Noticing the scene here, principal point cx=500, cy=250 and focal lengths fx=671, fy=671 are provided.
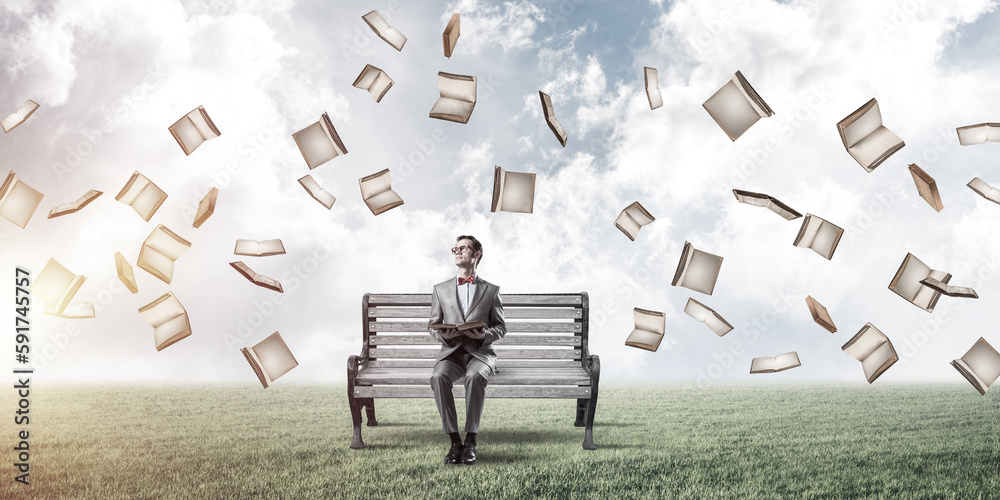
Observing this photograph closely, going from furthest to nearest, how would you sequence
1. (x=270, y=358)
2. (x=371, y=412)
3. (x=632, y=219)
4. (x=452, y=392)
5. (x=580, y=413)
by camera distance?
A: 1. (x=371, y=412)
2. (x=580, y=413)
3. (x=632, y=219)
4. (x=270, y=358)
5. (x=452, y=392)

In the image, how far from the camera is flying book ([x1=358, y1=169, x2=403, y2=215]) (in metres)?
5.27

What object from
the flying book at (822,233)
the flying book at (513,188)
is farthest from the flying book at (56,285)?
the flying book at (822,233)

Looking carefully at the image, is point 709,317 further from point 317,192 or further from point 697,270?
Answer: point 317,192

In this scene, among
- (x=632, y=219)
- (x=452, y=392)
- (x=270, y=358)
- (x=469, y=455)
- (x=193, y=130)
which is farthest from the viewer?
(x=632, y=219)

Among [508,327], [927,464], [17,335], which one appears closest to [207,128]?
[17,335]

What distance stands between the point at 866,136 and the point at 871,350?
1606mm

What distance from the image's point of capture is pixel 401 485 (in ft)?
12.7

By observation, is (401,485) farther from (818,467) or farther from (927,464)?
(927,464)

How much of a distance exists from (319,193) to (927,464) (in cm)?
484

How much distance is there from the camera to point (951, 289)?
5.10 meters

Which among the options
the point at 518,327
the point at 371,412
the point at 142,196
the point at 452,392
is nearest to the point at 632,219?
the point at 518,327

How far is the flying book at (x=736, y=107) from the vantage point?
4.85 meters

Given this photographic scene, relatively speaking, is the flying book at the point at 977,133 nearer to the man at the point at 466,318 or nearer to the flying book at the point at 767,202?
the flying book at the point at 767,202

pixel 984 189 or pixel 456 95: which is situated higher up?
pixel 456 95
